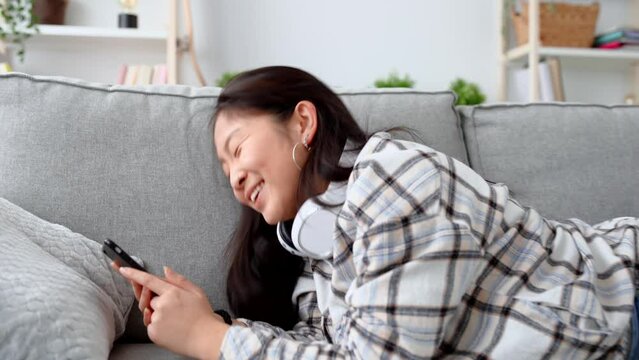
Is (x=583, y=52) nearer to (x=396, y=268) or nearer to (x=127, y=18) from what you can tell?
(x=127, y=18)

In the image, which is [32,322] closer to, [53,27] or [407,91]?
[407,91]

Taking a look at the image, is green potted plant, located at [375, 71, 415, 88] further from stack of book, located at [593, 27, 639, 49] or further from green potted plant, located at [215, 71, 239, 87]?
stack of book, located at [593, 27, 639, 49]

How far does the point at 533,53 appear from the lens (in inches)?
106

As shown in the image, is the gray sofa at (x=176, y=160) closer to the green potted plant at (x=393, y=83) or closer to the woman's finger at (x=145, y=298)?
the woman's finger at (x=145, y=298)

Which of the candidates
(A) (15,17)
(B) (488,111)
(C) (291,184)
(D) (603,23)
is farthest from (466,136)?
(D) (603,23)

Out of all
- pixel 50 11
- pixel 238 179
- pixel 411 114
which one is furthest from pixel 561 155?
pixel 50 11

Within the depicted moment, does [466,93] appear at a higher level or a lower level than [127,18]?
lower

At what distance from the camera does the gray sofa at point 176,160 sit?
1160mm

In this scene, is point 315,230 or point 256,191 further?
point 256,191

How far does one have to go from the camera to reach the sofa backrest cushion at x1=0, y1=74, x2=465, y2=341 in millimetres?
1155

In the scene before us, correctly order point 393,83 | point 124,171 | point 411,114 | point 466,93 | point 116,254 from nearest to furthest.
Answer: point 116,254, point 124,171, point 411,114, point 393,83, point 466,93

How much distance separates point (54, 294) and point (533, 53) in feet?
7.75

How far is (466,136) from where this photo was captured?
144 cm

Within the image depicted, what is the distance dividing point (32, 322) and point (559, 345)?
0.63 meters
